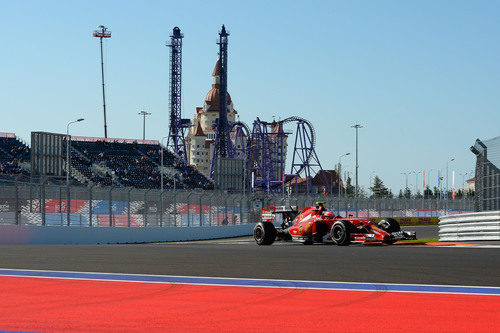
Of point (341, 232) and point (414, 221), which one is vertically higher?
point (341, 232)

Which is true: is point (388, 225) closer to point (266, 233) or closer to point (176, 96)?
point (266, 233)

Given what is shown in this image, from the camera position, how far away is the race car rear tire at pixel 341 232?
2020 cm

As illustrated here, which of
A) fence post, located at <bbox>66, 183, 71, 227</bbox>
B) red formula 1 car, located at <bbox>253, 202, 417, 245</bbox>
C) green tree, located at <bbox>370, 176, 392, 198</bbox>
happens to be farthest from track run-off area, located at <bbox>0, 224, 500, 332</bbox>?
green tree, located at <bbox>370, 176, 392, 198</bbox>

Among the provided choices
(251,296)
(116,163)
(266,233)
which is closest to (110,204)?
(266,233)

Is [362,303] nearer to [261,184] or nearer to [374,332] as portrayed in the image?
[374,332]

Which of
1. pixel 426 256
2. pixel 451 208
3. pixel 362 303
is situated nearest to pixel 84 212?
pixel 426 256

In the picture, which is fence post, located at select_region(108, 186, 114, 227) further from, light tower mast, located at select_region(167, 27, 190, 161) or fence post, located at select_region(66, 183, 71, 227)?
light tower mast, located at select_region(167, 27, 190, 161)

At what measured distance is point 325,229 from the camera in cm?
2164

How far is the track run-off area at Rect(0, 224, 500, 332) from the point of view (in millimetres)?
5906

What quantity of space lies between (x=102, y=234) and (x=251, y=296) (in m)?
20.0

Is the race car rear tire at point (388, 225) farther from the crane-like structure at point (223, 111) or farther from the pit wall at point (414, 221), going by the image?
the crane-like structure at point (223, 111)

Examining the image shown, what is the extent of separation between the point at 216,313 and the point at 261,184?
90.6 metres

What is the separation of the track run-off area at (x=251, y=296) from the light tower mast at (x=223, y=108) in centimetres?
8094

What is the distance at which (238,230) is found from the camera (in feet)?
123
